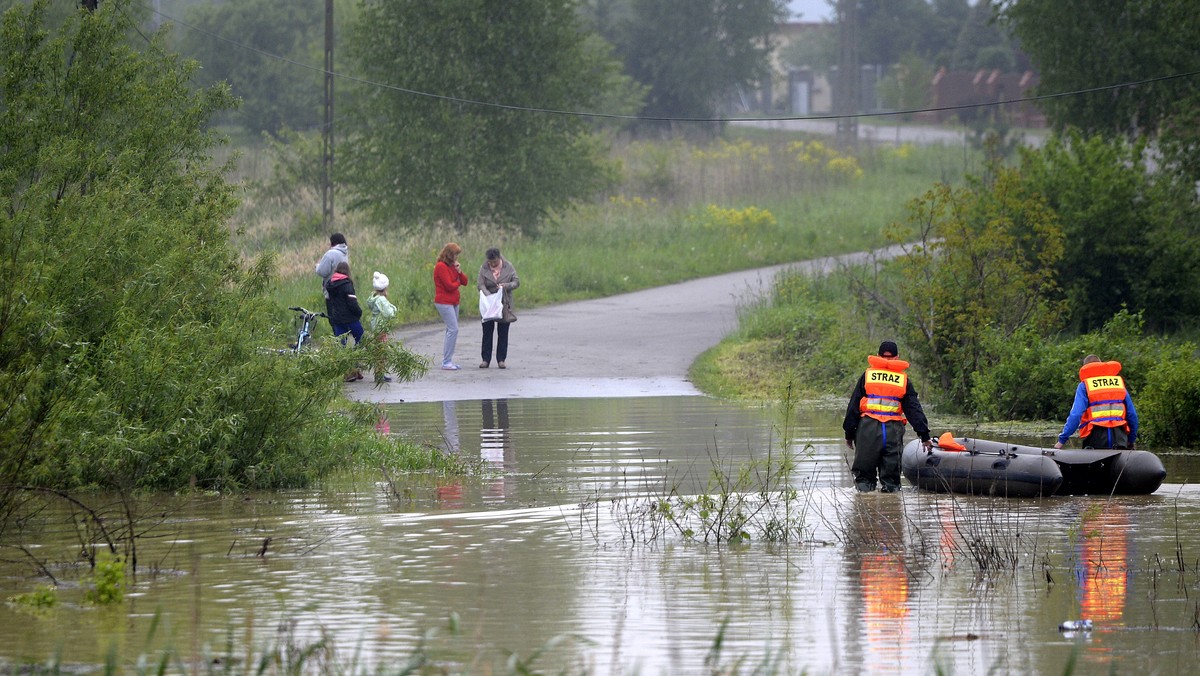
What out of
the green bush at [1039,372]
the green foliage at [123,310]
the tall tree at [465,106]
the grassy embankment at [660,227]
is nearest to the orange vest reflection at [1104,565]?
the green bush at [1039,372]

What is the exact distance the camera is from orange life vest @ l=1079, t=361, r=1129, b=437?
48.6 ft

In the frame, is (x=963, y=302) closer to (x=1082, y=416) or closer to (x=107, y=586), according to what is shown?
(x=1082, y=416)

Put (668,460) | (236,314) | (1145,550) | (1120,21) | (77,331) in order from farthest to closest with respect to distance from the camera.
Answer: (1120,21) < (668,460) < (236,314) < (77,331) < (1145,550)

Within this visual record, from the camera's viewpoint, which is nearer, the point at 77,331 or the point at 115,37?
the point at 77,331

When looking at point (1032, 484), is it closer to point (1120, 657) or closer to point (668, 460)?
point (668, 460)

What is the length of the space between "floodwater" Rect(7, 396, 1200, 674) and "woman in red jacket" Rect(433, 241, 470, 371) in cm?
785

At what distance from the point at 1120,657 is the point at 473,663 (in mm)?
3404

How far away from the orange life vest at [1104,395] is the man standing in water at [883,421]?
2.11 meters

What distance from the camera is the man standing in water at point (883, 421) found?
44.8 feet

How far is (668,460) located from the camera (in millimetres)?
15359

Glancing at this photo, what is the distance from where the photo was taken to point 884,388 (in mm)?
13680

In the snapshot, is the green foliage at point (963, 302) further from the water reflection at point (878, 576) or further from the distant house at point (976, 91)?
the distant house at point (976, 91)

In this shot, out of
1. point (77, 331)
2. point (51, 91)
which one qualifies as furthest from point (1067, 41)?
point (77, 331)

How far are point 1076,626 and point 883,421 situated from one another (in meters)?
4.93
